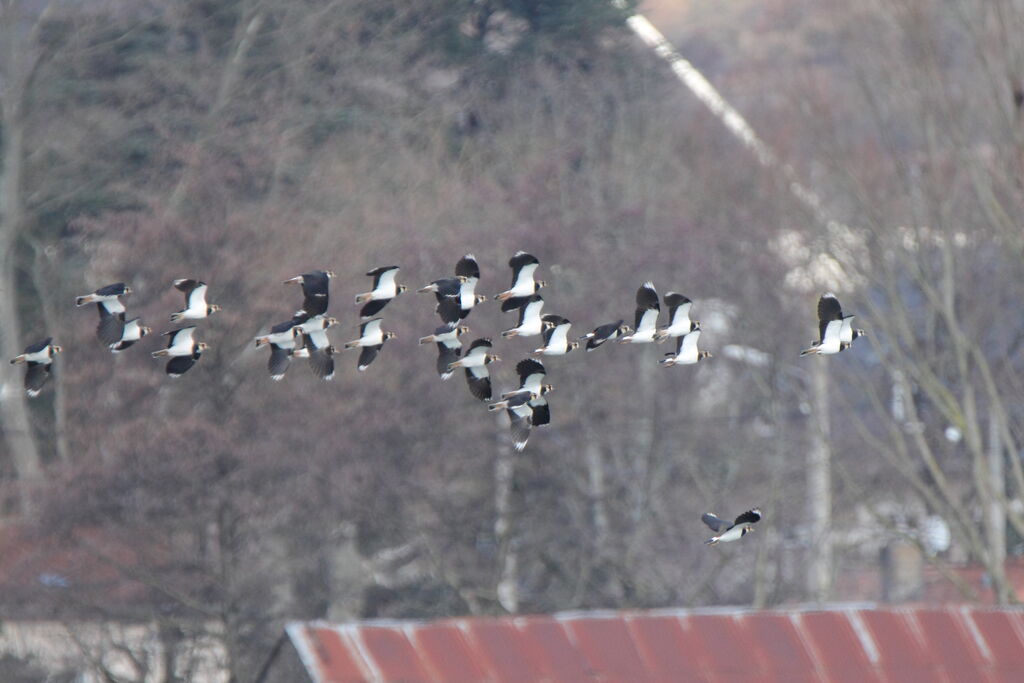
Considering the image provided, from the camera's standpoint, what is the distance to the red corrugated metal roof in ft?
52.9

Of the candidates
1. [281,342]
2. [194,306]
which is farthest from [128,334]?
[281,342]

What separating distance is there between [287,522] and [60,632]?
3.45 m

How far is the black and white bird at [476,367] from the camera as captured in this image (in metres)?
15.0

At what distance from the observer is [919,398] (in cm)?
3256

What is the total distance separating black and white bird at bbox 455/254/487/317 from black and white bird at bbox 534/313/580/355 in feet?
2.05

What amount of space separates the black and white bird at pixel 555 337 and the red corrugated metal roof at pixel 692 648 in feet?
8.33

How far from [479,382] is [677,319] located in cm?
180

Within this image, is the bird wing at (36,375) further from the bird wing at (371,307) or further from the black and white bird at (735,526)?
the black and white bird at (735,526)

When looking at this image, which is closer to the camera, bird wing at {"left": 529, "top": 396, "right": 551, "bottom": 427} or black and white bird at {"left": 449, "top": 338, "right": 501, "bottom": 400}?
bird wing at {"left": 529, "top": 396, "right": 551, "bottom": 427}

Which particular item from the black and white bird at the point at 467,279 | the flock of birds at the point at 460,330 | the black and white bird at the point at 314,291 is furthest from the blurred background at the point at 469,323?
the black and white bird at the point at 314,291

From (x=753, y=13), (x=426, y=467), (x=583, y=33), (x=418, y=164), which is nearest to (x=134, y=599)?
(x=426, y=467)

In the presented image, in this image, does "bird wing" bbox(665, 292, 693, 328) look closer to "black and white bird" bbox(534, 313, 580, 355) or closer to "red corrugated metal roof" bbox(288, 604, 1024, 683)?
"black and white bird" bbox(534, 313, 580, 355)

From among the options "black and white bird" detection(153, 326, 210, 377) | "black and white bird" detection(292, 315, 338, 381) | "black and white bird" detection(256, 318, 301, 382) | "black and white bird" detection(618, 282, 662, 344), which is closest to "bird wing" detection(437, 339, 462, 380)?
"black and white bird" detection(292, 315, 338, 381)

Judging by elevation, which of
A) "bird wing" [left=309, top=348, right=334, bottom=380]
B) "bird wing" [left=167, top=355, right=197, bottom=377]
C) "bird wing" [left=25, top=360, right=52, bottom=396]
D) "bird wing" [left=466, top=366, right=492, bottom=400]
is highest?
"bird wing" [left=25, top=360, right=52, bottom=396]
